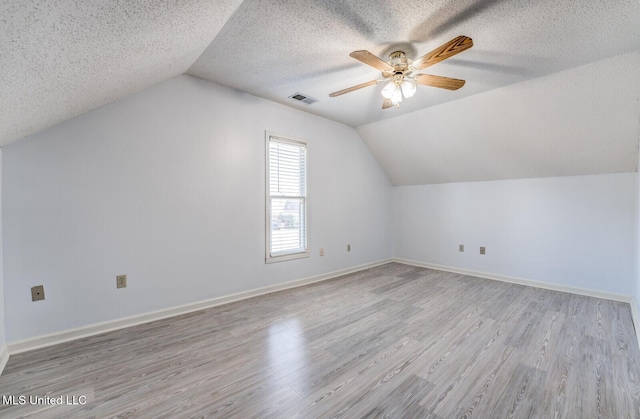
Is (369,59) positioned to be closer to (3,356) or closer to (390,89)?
(390,89)

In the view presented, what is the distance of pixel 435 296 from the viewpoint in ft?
10.8

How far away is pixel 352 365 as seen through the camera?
190 cm

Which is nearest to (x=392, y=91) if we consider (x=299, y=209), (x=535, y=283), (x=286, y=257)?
(x=299, y=209)

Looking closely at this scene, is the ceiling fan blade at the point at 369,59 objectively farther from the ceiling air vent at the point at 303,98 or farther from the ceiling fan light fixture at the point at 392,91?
the ceiling air vent at the point at 303,98

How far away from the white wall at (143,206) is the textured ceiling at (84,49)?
29 cm

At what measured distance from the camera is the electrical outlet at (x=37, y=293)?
210cm

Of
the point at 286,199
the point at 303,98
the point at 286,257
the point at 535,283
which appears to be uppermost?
the point at 303,98

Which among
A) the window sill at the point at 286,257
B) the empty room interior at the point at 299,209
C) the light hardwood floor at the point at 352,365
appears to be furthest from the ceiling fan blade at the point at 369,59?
the window sill at the point at 286,257

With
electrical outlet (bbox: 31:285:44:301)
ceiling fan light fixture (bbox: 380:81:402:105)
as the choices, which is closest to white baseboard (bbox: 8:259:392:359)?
electrical outlet (bbox: 31:285:44:301)

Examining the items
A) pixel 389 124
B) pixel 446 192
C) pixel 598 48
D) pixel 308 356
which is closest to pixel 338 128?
pixel 389 124

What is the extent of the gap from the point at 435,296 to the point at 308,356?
77.7 inches

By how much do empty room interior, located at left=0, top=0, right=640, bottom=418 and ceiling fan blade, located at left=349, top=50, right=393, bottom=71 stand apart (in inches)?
0.7

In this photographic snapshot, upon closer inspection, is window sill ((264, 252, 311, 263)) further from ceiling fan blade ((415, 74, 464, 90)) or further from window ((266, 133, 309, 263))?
ceiling fan blade ((415, 74, 464, 90))

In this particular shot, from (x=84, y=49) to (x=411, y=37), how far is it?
208 cm
